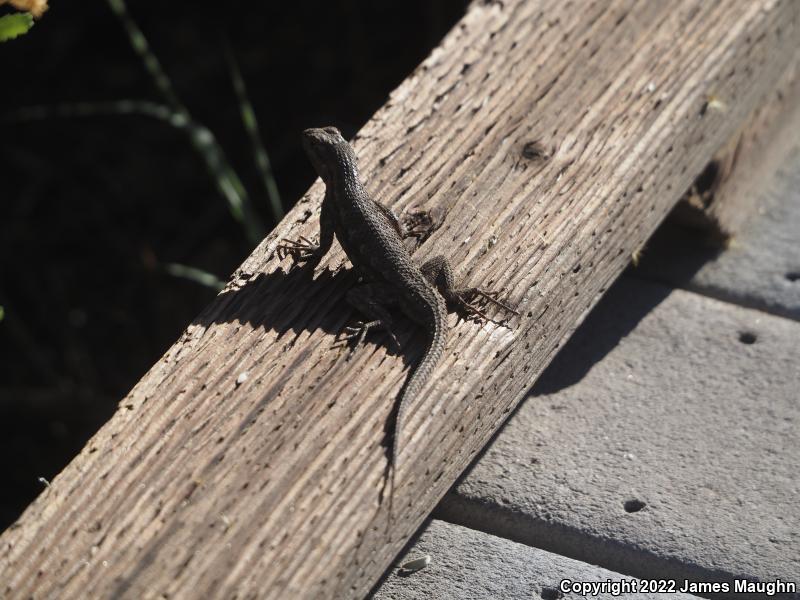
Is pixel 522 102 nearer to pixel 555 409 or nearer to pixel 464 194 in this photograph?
pixel 464 194

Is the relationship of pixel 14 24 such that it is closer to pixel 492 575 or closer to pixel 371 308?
pixel 371 308

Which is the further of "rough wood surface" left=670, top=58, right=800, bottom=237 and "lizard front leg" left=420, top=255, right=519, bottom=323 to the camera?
"rough wood surface" left=670, top=58, right=800, bottom=237

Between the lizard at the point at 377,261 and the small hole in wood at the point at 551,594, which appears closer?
the small hole in wood at the point at 551,594

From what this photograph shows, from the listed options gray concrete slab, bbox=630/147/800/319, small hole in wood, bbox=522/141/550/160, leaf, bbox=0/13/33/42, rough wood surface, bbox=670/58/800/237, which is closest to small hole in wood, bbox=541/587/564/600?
small hole in wood, bbox=522/141/550/160

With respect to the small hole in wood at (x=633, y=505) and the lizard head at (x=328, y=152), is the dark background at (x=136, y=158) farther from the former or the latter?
the small hole in wood at (x=633, y=505)

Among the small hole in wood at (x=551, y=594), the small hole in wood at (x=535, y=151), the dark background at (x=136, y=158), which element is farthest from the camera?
the dark background at (x=136, y=158)

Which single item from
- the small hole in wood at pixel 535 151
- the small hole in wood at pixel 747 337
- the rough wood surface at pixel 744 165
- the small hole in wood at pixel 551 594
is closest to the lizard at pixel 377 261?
the small hole in wood at pixel 535 151

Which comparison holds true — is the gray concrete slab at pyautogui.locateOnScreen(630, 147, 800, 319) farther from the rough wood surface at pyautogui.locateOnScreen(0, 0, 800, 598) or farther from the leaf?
the leaf

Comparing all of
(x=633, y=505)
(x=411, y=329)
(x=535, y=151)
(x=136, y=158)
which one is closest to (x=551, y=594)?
(x=633, y=505)
